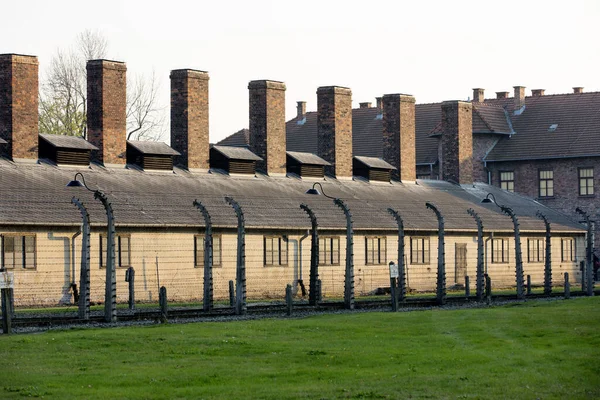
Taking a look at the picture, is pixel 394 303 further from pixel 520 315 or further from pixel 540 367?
pixel 540 367

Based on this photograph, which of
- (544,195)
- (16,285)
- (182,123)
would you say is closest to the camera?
(16,285)

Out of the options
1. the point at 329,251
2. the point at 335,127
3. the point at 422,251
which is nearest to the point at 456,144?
the point at 335,127

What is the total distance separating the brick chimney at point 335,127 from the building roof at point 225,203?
126 centimetres

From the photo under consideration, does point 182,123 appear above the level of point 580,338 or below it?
above

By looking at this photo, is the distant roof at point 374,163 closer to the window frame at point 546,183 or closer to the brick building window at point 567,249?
the brick building window at point 567,249

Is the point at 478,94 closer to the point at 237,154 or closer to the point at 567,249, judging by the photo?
the point at 567,249

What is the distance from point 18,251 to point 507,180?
1649 inches

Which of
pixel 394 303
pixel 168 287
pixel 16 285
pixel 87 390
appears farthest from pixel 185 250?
pixel 87 390

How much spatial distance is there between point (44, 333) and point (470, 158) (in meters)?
42.4

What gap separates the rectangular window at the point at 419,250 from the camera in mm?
54031

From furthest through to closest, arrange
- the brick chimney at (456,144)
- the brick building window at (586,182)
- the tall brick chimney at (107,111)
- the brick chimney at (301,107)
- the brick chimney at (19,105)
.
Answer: the brick chimney at (301,107) < the brick building window at (586,182) < the brick chimney at (456,144) < the tall brick chimney at (107,111) < the brick chimney at (19,105)

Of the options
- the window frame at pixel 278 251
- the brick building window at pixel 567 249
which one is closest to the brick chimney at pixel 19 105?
the window frame at pixel 278 251

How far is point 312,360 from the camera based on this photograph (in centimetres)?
2209

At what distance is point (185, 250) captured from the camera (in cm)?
4484
